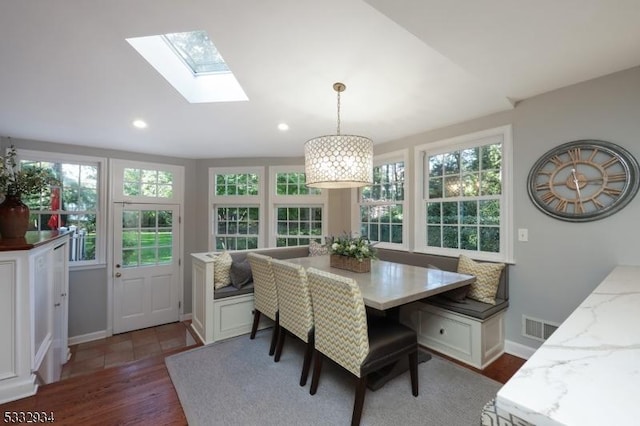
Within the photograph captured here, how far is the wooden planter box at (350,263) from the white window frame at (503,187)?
122cm

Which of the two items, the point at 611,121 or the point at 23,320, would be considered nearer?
the point at 23,320

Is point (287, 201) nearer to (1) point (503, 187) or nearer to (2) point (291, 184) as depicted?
(2) point (291, 184)

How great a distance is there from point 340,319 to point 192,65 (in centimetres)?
276

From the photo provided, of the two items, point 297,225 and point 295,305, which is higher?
point 297,225

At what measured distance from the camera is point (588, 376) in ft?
2.24

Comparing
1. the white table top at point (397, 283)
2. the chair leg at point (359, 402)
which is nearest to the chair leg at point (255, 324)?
the white table top at point (397, 283)

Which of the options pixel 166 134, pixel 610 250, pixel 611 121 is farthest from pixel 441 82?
pixel 166 134

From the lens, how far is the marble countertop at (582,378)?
563 millimetres

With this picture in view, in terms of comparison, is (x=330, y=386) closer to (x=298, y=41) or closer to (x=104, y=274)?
(x=298, y=41)

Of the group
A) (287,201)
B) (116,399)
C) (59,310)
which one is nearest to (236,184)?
(287,201)

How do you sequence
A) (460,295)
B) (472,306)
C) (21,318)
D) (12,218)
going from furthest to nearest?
1. (460,295)
2. (472,306)
3. (12,218)
4. (21,318)

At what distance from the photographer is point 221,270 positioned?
2.90 m

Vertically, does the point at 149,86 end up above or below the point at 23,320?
above

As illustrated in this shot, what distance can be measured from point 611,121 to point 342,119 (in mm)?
2274
